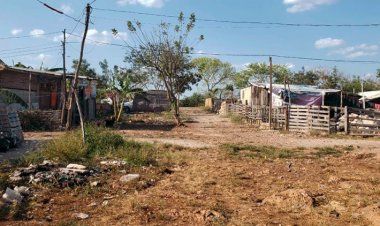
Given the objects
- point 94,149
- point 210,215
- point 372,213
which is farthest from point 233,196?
point 94,149

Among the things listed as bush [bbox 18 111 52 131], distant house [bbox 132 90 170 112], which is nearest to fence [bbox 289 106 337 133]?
bush [bbox 18 111 52 131]

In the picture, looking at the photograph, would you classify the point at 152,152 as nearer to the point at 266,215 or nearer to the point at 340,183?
the point at 340,183

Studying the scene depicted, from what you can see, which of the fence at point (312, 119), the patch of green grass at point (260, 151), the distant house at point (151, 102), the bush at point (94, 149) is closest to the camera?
the bush at point (94, 149)

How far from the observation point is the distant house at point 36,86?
84.6 ft

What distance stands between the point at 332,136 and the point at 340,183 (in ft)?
37.2

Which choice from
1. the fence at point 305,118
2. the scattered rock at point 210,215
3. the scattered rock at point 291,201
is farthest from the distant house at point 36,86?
the scattered rock at point 210,215

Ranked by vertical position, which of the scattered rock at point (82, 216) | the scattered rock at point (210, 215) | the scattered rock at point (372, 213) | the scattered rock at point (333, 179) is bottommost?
the scattered rock at point (82, 216)

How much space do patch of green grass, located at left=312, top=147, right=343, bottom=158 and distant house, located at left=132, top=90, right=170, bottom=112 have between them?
3470cm

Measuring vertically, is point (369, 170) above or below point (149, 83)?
below

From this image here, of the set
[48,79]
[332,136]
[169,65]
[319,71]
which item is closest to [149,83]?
[319,71]

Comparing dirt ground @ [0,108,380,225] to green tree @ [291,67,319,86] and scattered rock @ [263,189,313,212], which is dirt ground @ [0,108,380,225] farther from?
green tree @ [291,67,319,86]

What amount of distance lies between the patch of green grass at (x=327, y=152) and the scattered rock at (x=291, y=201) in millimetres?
6467

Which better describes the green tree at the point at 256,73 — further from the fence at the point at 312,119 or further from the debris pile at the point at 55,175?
the debris pile at the point at 55,175

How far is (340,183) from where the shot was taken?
9.27 metres
